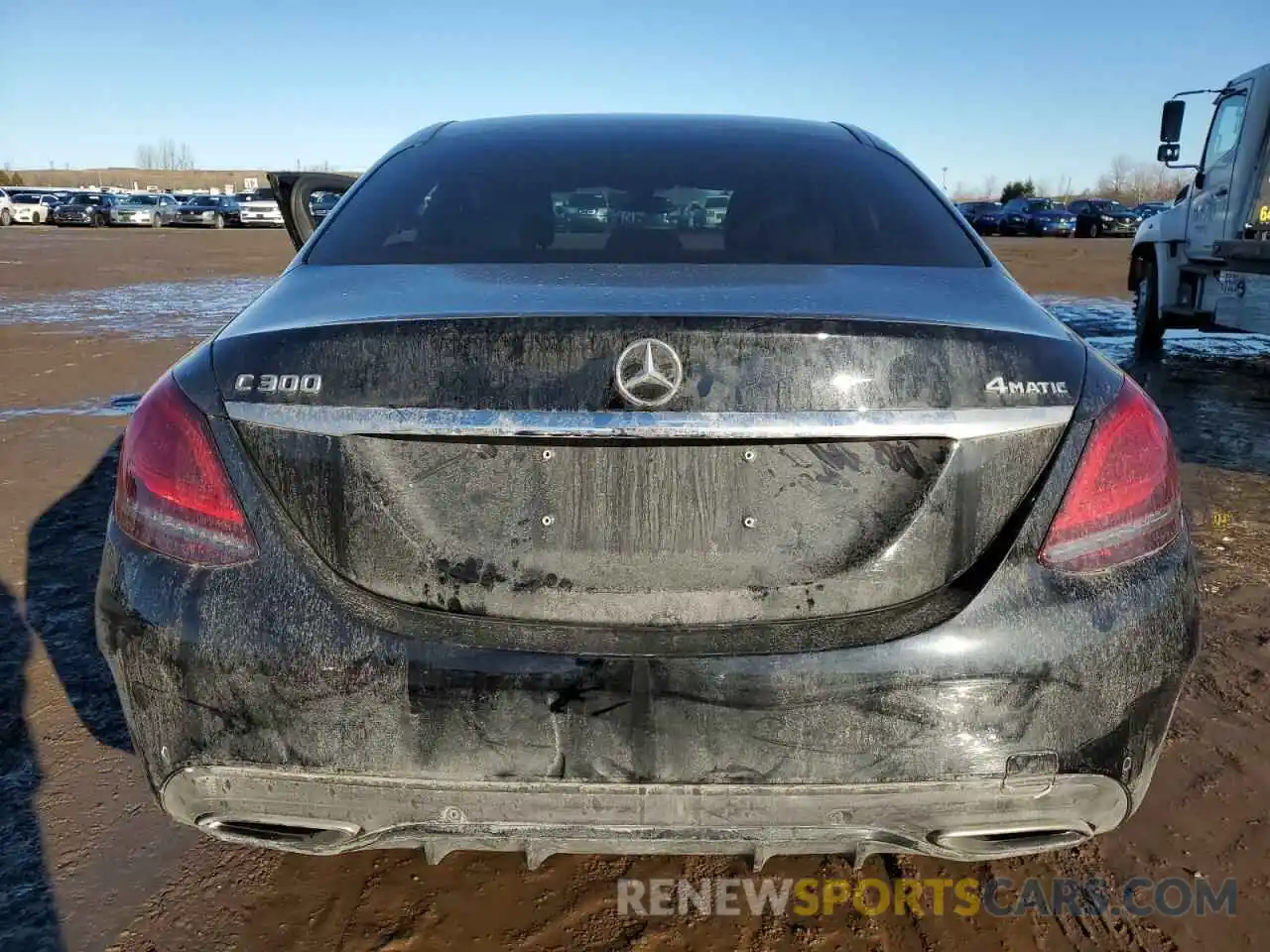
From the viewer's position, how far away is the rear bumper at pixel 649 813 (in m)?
1.56

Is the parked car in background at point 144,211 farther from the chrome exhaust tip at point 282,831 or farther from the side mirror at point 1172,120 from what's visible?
the chrome exhaust tip at point 282,831

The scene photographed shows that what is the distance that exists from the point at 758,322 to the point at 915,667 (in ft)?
1.98

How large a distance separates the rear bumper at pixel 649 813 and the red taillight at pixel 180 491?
0.38 meters

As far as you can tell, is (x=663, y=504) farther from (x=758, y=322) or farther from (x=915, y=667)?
(x=915, y=667)

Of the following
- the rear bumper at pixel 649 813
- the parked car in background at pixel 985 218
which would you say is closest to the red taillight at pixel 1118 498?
the rear bumper at pixel 649 813

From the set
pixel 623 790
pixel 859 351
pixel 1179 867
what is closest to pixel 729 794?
pixel 623 790

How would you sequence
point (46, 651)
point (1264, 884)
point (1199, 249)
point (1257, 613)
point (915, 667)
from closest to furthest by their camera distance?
point (915, 667)
point (1264, 884)
point (46, 651)
point (1257, 613)
point (1199, 249)

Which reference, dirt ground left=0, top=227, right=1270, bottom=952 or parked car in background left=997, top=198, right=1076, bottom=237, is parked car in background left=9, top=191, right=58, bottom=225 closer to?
parked car in background left=997, top=198, right=1076, bottom=237

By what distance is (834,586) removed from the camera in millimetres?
1581

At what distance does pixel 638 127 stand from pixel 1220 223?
8.35 m

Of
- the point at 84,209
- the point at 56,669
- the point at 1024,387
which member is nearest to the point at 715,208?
the point at 1024,387

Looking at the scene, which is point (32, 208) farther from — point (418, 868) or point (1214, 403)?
point (418, 868)

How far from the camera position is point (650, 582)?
1.58 meters

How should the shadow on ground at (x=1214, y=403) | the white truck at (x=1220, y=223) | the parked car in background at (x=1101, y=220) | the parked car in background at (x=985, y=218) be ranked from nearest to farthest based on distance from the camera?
the shadow on ground at (x=1214, y=403)
the white truck at (x=1220, y=223)
the parked car in background at (x=985, y=218)
the parked car in background at (x=1101, y=220)
